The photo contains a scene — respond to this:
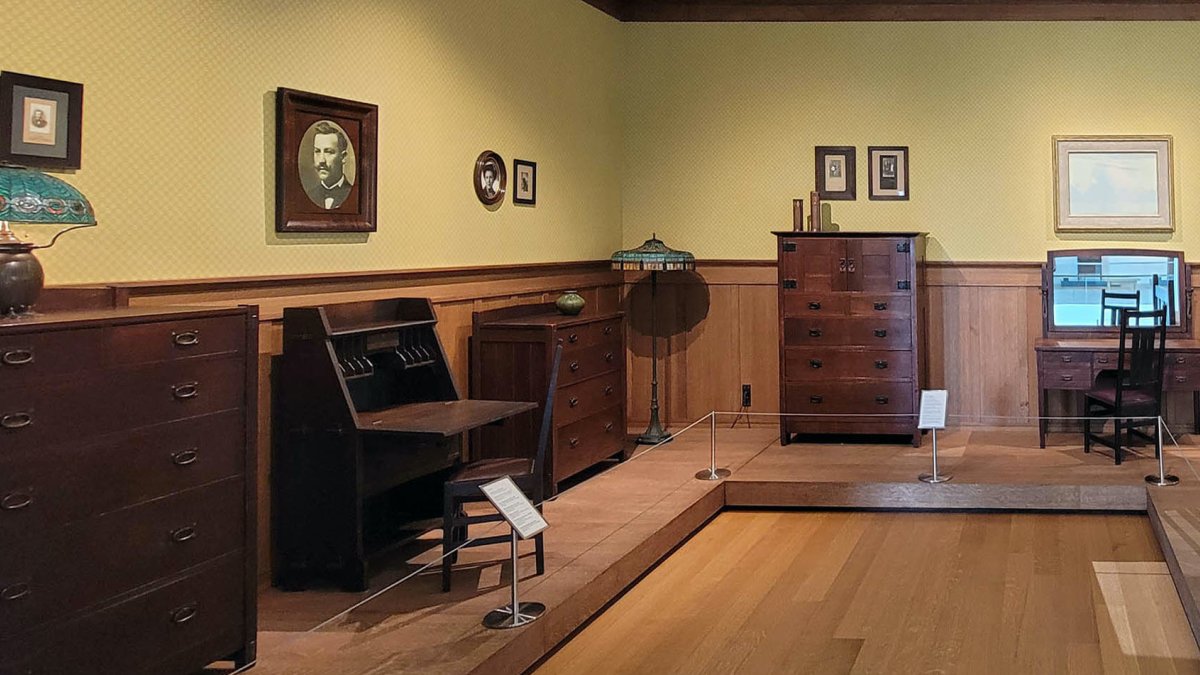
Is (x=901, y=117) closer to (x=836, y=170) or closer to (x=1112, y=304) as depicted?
(x=836, y=170)

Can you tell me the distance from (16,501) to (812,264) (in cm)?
570

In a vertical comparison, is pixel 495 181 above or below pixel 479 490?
above

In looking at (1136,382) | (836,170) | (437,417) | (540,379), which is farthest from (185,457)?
(836,170)

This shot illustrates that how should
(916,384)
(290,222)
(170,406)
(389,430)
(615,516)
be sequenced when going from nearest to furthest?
(170,406), (389,430), (290,222), (615,516), (916,384)

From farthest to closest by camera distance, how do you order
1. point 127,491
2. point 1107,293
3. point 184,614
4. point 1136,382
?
point 1107,293
point 1136,382
point 184,614
point 127,491

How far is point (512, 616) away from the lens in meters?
4.47

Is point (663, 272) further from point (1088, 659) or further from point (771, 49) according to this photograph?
point (1088, 659)

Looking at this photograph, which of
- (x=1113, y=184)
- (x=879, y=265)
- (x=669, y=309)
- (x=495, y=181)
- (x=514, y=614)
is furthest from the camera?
(x=669, y=309)

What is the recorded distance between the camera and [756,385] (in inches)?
355

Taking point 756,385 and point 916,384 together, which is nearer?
point 916,384

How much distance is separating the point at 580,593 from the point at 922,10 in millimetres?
5434

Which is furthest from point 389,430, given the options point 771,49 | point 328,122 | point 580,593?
point 771,49

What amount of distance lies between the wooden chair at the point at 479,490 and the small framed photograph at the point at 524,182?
2271 mm

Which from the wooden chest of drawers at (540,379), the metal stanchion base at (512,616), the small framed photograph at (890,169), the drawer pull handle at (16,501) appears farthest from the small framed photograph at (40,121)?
the small framed photograph at (890,169)
